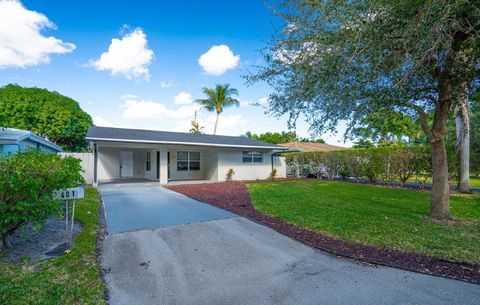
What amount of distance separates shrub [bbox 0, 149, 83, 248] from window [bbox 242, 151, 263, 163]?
13.4 meters

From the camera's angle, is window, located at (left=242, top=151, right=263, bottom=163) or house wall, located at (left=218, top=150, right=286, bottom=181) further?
window, located at (left=242, top=151, right=263, bottom=163)

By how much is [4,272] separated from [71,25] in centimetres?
1094

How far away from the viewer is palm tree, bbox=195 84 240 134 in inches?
1145

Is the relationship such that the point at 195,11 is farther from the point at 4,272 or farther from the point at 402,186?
the point at 402,186

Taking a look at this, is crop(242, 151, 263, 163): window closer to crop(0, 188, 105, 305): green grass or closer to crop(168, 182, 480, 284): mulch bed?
crop(168, 182, 480, 284): mulch bed

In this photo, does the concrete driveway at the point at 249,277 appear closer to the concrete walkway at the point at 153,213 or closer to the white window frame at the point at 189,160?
the concrete walkway at the point at 153,213

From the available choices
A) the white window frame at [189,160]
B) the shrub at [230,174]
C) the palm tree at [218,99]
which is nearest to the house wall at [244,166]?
the shrub at [230,174]

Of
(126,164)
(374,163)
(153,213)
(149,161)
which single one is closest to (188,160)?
(149,161)

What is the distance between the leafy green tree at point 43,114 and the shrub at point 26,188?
21243 millimetres

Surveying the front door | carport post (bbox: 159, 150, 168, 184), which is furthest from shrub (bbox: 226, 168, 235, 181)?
the front door

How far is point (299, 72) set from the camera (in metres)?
5.13

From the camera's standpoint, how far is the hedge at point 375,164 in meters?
11.1

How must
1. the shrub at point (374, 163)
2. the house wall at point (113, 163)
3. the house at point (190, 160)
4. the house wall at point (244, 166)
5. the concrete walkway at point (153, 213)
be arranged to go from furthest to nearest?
the house wall at point (244, 166) < the house wall at point (113, 163) < the house at point (190, 160) < the shrub at point (374, 163) < the concrete walkway at point (153, 213)

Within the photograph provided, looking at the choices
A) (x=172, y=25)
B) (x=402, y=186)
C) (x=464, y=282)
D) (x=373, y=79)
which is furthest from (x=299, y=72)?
(x=402, y=186)
